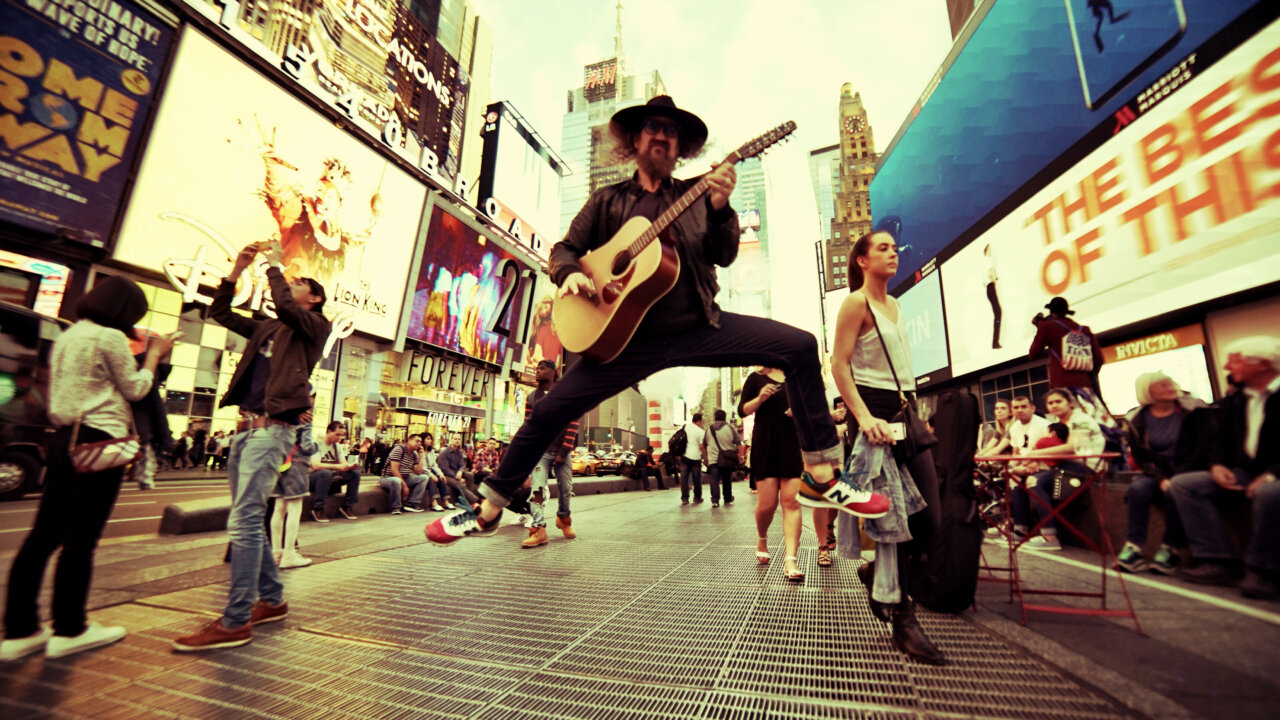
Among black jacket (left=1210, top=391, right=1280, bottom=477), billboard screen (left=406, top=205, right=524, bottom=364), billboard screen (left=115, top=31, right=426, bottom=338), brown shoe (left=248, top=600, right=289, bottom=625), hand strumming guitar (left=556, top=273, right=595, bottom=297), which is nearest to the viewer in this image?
hand strumming guitar (left=556, top=273, right=595, bottom=297)

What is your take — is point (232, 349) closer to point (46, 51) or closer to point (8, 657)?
point (46, 51)

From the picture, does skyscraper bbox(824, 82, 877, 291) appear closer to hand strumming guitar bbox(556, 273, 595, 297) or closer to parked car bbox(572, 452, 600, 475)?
parked car bbox(572, 452, 600, 475)

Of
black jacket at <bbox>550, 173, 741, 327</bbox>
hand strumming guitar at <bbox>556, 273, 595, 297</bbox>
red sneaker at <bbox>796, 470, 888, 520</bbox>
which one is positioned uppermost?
black jacket at <bbox>550, 173, 741, 327</bbox>

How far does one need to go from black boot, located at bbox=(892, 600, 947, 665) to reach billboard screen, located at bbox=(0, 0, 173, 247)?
23990mm

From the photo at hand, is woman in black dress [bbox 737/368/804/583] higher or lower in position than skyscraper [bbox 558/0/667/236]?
lower

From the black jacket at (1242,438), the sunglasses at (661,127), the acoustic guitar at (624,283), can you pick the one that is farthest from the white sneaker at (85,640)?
the black jacket at (1242,438)

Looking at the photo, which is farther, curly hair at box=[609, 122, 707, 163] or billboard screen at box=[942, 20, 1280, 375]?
billboard screen at box=[942, 20, 1280, 375]

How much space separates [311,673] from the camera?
6.82ft

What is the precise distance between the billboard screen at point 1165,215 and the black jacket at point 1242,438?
689cm

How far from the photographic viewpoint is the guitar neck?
2.29m

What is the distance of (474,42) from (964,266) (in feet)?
206

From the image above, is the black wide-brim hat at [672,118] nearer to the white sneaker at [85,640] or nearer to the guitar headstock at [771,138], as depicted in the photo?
the guitar headstock at [771,138]

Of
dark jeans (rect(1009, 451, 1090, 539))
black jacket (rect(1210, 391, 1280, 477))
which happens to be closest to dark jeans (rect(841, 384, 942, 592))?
black jacket (rect(1210, 391, 1280, 477))

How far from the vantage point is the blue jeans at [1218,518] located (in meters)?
3.11
